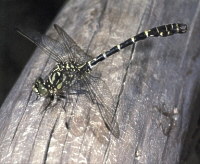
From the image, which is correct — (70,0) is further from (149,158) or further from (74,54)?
(149,158)

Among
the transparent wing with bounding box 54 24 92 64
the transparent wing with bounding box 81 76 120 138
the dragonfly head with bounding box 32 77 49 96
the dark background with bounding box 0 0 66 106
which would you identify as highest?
the dark background with bounding box 0 0 66 106

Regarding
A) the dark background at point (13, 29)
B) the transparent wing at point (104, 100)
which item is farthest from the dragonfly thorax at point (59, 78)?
the dark background at point (13, 29)

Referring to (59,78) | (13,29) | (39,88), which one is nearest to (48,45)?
(59,78)

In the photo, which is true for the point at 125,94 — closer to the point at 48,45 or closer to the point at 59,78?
the point at 59,78

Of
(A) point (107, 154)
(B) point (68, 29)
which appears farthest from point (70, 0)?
(A) point (107, 154)

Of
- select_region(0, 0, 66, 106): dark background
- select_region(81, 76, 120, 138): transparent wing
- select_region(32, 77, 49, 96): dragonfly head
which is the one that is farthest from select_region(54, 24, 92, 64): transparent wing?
select_region(0, 0, 66, 106): dark background

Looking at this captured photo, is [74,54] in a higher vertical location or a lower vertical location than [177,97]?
higher

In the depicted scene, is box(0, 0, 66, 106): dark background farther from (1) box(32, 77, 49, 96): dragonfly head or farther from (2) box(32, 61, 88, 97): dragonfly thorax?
(1) box(32, 77, 49, 96): dragonfly head

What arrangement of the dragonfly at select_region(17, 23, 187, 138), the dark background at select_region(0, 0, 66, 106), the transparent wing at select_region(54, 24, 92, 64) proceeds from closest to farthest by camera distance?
the dragonfly at select_region(17, 23, 187, 138) < the transparent wing at select_region(54, 24, 92, 64) < the dark background at select_region(0, 0, 66, 106)
